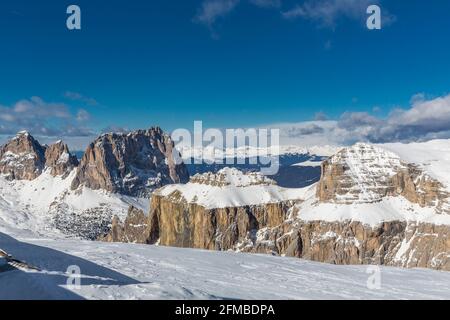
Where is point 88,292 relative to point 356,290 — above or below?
above

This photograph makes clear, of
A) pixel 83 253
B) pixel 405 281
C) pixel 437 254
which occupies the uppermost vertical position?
pixel 83 253

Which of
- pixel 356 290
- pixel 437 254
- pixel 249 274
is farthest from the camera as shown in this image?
pixel 437 254

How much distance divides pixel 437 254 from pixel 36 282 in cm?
19405
